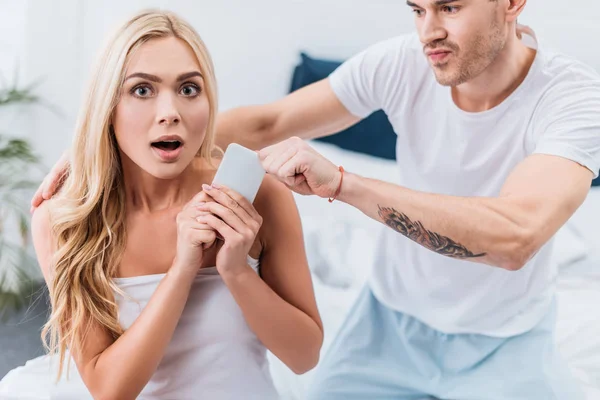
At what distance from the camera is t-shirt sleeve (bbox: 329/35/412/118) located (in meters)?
1.84

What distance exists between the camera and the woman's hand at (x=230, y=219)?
1.25 meters

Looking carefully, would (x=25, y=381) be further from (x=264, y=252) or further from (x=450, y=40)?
(x=450, y=40)

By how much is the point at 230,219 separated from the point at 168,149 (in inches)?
7.9

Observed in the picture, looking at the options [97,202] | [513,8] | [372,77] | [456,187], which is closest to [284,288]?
[97,202]

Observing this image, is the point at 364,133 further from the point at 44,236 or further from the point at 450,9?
the point at 44,236

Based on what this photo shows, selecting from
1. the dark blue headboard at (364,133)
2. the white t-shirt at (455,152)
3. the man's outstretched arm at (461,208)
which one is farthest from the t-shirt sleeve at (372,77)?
the dark blue headboard at (364,133)

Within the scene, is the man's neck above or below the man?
above

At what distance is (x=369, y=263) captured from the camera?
270 cm

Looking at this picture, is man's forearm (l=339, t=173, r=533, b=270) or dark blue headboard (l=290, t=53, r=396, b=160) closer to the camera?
man's forearm (l=339, t=173, r=533, b=270)

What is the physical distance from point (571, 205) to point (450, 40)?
442 millimetres

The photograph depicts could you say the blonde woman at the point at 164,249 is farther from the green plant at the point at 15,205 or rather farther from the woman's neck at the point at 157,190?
the green plant at the point at 15,205

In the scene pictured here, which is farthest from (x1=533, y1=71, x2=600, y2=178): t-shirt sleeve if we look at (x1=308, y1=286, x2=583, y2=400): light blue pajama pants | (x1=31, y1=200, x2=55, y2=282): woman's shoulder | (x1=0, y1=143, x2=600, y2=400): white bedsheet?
(x1=31, y1=200, x2=55, y2=282): woman's shoulder

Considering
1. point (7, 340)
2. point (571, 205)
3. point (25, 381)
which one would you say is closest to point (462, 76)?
point (571, 205)

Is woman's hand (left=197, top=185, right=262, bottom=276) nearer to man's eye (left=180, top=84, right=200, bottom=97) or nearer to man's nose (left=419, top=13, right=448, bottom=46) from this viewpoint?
man's eye (left=180, top=84, right=200, bottom=97)
